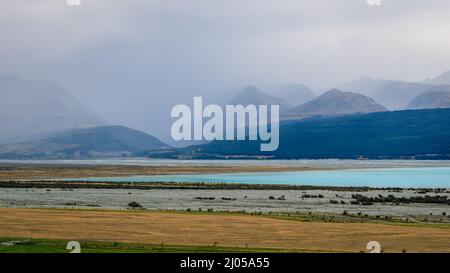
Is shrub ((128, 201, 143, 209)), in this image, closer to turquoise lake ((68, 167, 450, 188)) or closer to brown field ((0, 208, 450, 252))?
brown field ((0, 208, 450, 252))

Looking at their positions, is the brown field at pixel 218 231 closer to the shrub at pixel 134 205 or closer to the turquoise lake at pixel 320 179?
the shrub at pixel 134 205

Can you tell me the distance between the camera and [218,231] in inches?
1550

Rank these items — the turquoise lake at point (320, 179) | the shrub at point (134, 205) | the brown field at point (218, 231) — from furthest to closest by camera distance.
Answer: the turquoise lake at point (320, 179) < the shrub at point (134, 205) < the brown field at point (218, 231)

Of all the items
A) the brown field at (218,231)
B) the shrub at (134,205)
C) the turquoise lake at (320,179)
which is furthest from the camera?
the turquoise lake at (320,179)

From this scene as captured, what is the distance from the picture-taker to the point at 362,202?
65812 mm

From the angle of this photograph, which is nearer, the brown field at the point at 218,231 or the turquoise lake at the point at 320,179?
the brown field at the point at 218,231

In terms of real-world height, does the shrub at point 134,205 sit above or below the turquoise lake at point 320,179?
below

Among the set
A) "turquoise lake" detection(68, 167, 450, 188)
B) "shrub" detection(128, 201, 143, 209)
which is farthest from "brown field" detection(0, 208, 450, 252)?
"turquoise lake" detection(68, 167, 450, 188)

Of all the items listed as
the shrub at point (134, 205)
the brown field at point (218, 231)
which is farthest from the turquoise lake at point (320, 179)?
the brown field at point (218, 231)

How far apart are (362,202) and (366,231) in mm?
25552

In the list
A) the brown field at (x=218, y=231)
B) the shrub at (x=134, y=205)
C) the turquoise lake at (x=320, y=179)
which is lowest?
the brown field at (x=218, y=231)

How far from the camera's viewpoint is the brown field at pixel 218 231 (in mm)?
34781
